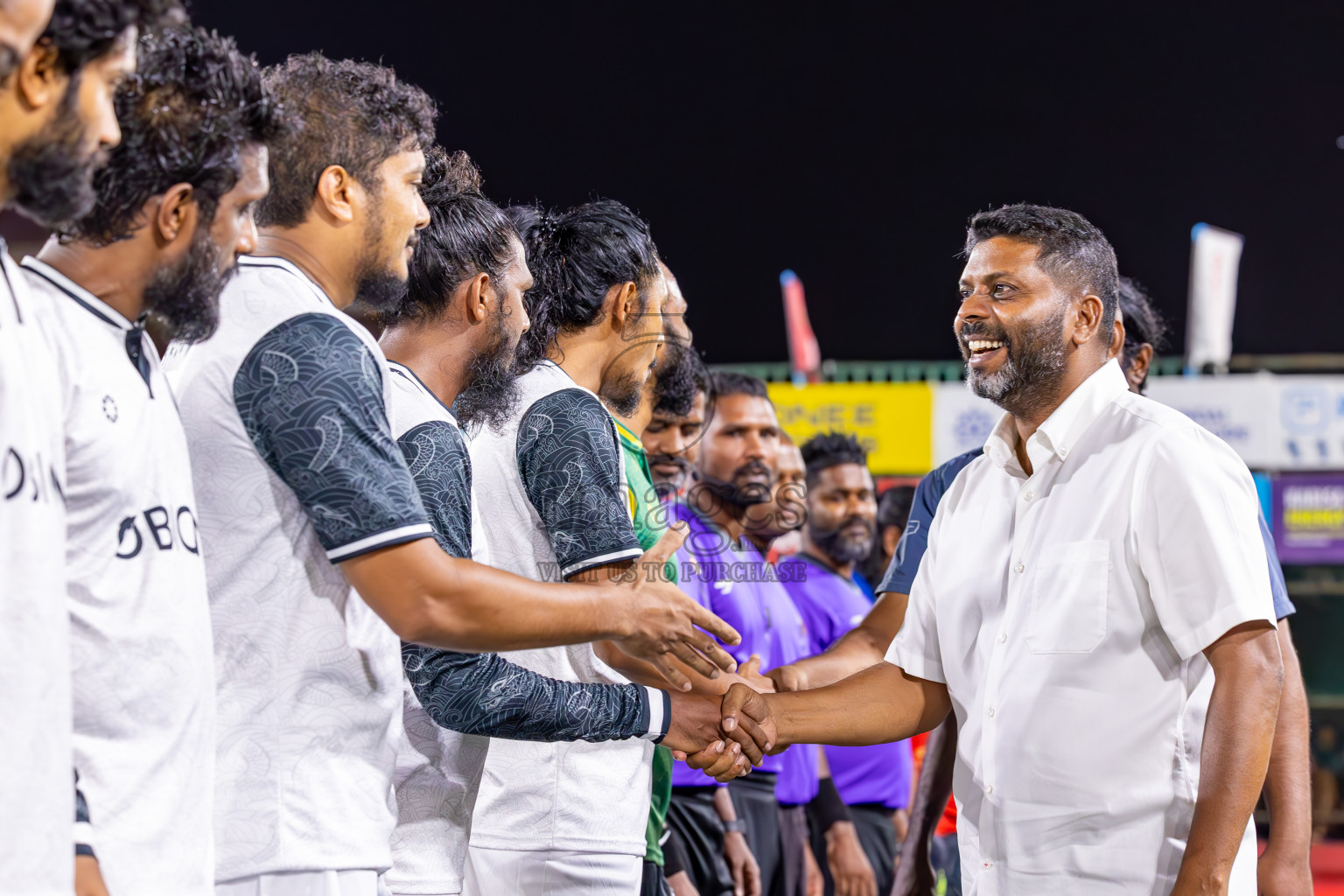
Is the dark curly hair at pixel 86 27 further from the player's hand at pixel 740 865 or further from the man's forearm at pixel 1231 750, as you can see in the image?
the player's hand at pixel 740 865

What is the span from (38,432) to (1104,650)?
183 centimetres

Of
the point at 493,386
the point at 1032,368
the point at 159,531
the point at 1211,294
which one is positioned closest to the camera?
the point at 159,531

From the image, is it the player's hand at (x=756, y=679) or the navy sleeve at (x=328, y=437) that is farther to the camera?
the player's hand at (x=756, y=679)

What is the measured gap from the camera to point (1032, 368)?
9.14ft

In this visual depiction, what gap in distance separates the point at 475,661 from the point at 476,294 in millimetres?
765

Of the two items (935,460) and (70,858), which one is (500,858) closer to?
(70,858)

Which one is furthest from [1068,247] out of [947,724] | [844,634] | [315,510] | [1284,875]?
[844,634]

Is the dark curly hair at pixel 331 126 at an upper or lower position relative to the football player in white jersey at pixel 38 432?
upper

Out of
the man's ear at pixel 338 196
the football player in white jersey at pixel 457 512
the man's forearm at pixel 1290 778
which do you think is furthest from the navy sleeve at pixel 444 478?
the man's forearm at pixel 1290 778

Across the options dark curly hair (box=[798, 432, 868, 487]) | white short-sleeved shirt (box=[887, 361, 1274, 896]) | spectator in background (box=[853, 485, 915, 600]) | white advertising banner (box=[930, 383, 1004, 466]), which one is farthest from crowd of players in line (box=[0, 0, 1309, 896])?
white advertising banner (box=[930, 383, 1004, 466])

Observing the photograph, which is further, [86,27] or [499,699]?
[499,699]

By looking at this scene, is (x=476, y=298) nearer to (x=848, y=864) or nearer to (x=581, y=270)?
(x=581, y=270)

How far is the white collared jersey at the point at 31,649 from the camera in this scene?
127cm

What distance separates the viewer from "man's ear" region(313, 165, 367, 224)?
2.00 meters
